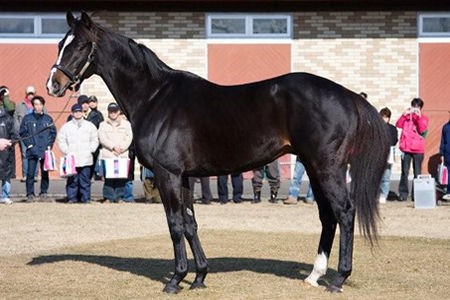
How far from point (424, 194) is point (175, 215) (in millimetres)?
9288

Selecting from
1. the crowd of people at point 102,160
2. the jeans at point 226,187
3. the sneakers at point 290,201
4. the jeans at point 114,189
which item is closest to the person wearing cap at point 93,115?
the crowd of people at point 102,160

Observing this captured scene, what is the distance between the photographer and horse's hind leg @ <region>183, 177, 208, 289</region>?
34.0 ft

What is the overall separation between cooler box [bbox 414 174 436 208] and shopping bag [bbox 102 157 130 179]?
5.46m

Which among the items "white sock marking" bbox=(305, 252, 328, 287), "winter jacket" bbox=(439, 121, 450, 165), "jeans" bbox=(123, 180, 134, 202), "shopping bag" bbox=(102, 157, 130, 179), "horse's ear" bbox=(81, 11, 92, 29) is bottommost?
"jeans" bbox=(123, 180, 134, 202)

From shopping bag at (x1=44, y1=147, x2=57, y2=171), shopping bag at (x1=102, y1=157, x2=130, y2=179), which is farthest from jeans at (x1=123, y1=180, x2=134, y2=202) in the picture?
shopping bag at (x1=44, y1=147, x2=57, y2=171)

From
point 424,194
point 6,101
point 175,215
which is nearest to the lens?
point 175,215

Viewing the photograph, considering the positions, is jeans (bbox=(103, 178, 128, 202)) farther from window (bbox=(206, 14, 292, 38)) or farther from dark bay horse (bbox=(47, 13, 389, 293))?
dark bay horse (bbox=(47, 13, 389, 293))

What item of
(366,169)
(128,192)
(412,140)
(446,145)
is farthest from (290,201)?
(366,169)

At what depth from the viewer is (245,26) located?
2462 cm

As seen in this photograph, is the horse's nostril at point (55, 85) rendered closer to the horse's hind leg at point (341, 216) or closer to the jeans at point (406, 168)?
the horse's hind leg at point (341, 216)

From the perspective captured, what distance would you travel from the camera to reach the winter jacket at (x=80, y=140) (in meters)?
19.6

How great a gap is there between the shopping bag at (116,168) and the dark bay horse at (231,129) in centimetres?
892

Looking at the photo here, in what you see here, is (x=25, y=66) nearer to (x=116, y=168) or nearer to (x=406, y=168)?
(x=116, y=168)
